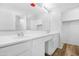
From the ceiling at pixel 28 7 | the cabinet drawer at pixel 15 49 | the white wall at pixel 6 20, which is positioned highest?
the ceiling at pixel 28 7

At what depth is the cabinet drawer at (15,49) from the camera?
2.57 feet

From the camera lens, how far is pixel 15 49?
88 cm

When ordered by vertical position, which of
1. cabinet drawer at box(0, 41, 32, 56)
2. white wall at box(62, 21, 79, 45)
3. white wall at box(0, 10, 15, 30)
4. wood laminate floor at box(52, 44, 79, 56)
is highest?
white wall at box(0, 10, 15, 30)

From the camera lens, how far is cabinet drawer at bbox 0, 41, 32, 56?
78cm

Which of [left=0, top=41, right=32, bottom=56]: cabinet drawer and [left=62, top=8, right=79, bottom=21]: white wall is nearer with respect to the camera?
[left=0, top=41, right=32, bottom=56]: cabinet drawer

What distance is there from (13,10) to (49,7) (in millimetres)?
591

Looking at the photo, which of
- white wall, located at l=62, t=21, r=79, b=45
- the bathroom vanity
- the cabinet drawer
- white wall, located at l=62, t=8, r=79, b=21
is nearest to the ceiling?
white wall, located at l=62, t=8, r=79, b=21

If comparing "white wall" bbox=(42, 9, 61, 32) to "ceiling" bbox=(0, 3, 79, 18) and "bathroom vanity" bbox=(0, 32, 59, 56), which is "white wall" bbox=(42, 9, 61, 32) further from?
"bathroom vanity" bbox=(0, 32, 59, 56)

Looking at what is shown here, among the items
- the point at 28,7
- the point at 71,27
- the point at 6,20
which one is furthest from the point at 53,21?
the point at 6,20

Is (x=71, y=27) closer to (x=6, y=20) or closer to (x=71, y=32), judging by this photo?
(x=71, y=32)

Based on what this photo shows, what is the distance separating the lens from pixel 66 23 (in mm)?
1354

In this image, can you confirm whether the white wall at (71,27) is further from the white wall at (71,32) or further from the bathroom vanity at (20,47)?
the bathroom vanity at (20,47)

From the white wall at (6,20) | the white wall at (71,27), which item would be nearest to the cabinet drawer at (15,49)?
the white wall at (6,20)

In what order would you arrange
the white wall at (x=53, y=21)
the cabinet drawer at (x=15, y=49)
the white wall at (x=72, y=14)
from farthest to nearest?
the white wall at (x=53, y=21), the white wall at (x=72, y=14), the cabinet drawer at (x=15, y=49)
